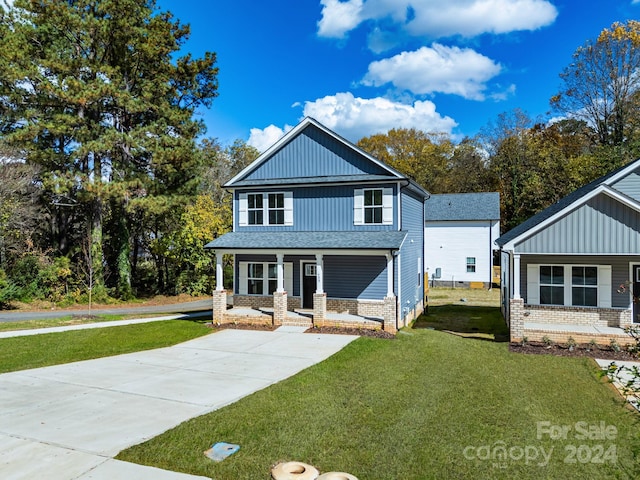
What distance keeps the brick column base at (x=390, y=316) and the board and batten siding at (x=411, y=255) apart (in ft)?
3.83

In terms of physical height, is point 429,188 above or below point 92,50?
below

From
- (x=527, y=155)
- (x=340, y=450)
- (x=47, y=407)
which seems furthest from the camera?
(x=527, y=155)

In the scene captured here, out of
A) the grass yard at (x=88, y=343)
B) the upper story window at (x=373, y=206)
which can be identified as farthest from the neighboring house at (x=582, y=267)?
the grass yard at (x=88, y=343)

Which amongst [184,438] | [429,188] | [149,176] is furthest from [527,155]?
[184,438]

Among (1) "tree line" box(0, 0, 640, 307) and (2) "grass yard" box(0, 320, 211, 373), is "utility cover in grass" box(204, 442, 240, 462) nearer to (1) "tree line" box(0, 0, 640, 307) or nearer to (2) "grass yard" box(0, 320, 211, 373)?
(2) "grass yard" box(0, 320, 211, 373)

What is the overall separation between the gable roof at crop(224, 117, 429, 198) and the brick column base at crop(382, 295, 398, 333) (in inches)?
190

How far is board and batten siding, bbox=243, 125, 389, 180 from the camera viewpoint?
17906mm

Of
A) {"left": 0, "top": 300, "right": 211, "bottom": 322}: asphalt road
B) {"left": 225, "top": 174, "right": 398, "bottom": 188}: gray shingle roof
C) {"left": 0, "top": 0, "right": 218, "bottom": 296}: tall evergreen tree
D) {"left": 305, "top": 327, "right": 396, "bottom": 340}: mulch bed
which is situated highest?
{"left": 0, "top": 0, "right": 218, "bottom": 296}: tall evergreen tree

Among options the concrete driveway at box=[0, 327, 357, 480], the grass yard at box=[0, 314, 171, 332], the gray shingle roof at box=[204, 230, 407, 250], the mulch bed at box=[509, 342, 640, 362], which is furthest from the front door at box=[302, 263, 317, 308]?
the grass yard at box=[0, 314, 171, 332]

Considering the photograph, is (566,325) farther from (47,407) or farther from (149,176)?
(149,176)

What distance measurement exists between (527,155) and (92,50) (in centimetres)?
3660

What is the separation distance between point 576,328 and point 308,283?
1001cm

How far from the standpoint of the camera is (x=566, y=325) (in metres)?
14.8

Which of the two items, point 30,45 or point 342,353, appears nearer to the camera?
point 342,353
